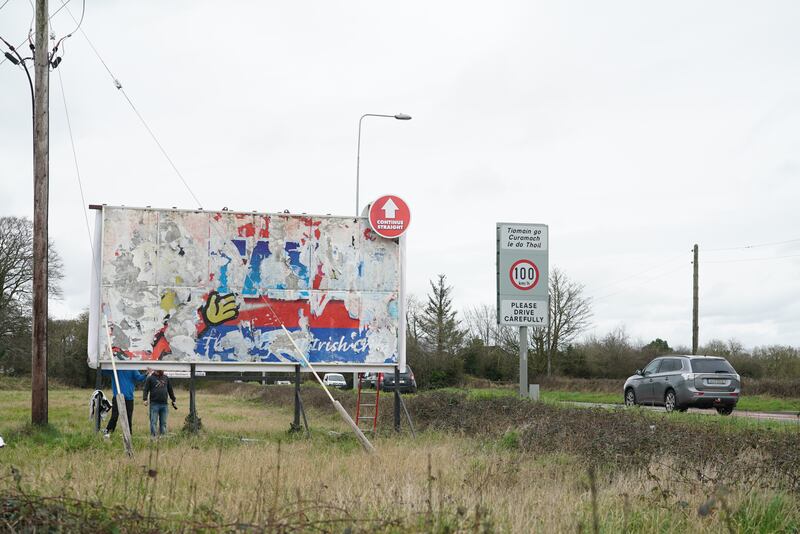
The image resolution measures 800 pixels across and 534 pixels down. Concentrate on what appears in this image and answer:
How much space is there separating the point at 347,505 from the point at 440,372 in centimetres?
4685

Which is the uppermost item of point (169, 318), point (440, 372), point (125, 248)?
point (125, 248)

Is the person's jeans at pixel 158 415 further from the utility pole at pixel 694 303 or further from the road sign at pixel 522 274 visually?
the utility pole at pixel 694 303

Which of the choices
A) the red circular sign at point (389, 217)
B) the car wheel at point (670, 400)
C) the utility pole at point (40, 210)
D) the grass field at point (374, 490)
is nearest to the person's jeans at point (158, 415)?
the grass field at point (374, 490)

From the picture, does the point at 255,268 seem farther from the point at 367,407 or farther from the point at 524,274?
the point at 367,407

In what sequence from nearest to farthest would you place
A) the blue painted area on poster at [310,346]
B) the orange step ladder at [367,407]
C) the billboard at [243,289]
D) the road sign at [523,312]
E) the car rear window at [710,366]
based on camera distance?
the billboard at [243,289] → the blue painted area on poster at [310,346] → the orange step ladder at [367,407] → the road sign at [523,312] → the car rear window at [710,366]

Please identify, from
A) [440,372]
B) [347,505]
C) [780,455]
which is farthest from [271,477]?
[440,372]

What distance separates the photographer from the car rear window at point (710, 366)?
21.8 metres

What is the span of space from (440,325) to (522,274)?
126 ft

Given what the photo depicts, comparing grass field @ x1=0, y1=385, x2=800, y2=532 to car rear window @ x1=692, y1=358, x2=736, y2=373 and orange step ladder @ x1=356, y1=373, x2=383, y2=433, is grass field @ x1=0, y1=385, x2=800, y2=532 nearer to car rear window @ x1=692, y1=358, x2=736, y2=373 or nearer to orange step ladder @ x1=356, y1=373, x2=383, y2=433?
orange step ladder @ x1=356, y1=373, x2=383, y2=433

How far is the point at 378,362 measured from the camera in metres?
18.2

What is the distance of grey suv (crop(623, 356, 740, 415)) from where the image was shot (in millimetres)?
21578

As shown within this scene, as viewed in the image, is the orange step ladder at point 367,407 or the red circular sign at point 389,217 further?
the orange step ladder at point 367,407

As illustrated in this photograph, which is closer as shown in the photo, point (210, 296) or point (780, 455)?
point (780, 455)

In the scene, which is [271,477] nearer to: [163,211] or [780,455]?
[780,455]
